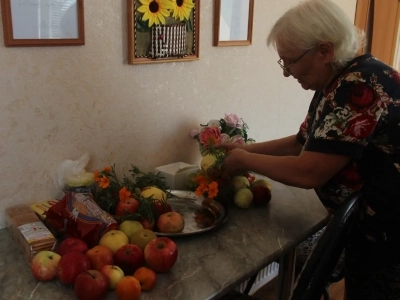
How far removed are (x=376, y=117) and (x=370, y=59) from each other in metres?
0.20

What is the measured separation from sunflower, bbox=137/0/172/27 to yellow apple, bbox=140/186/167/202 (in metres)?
0.58

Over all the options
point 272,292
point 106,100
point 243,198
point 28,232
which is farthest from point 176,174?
point 272,292

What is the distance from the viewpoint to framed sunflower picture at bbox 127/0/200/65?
4.98ft

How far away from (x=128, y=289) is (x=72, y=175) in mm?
570

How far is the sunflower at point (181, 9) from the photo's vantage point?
5.25 ft

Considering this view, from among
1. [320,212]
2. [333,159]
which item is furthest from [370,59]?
[320,212]

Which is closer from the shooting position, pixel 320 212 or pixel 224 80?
pixel 320 212

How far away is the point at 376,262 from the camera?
1.35m

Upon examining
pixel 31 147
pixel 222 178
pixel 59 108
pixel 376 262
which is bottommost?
pixel 376 262

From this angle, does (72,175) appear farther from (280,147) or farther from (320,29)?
(320,29)

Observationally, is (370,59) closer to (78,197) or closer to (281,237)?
(281,237)

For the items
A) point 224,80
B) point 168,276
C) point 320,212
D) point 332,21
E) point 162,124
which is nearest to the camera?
point 168,276

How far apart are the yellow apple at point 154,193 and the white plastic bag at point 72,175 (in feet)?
0.60

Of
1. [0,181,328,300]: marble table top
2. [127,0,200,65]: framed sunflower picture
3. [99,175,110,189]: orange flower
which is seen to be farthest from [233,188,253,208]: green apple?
[127,0,200,65]: framed sunflower picture
